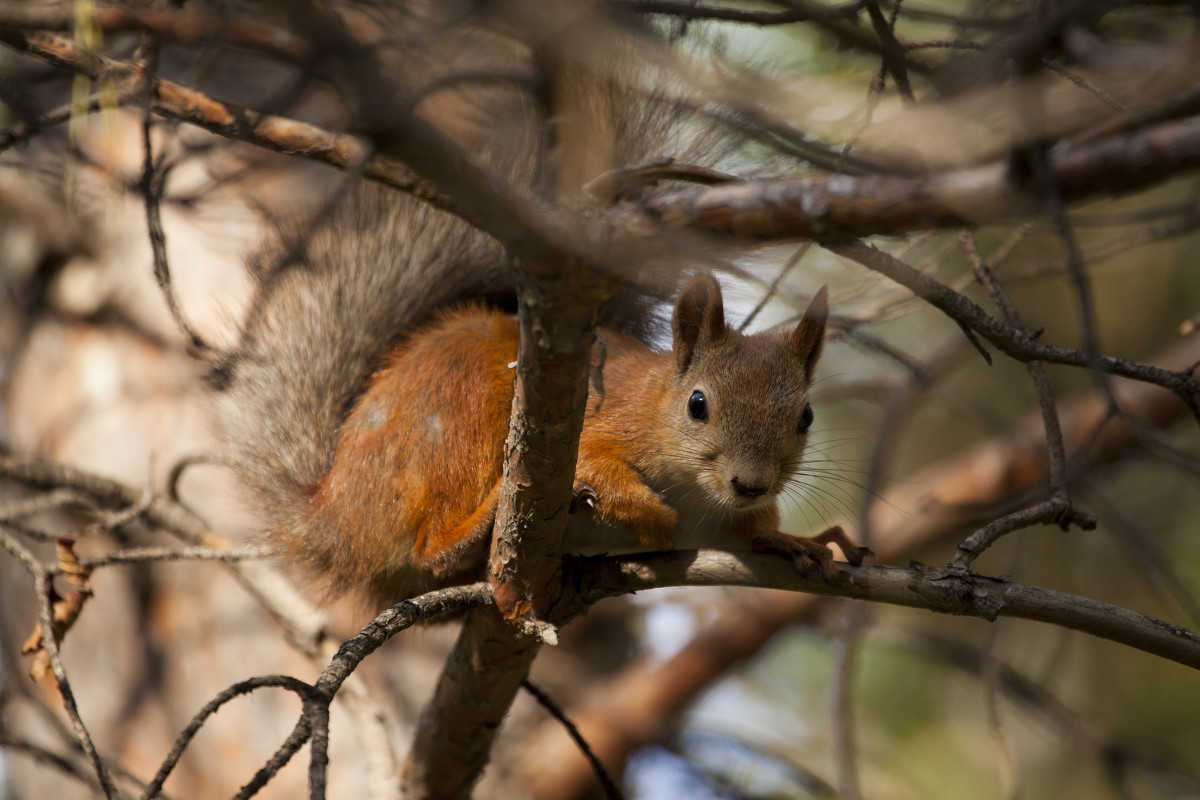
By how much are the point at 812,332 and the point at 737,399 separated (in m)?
0.30

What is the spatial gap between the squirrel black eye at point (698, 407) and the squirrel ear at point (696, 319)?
4.9 inches

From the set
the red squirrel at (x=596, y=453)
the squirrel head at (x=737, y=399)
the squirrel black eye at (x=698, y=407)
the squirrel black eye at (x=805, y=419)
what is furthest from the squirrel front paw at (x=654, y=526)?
the squirrel black eye at (x=805, y=419)

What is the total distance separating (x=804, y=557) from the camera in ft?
5.10

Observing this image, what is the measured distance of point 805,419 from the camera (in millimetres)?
1867

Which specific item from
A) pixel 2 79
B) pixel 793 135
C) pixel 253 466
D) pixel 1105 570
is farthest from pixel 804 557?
pixel 1105 570

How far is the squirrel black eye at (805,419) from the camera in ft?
6.09

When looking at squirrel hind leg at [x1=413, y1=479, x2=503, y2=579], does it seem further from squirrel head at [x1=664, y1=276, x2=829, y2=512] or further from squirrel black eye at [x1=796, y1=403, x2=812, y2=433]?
squirrel black eye at [x1=796, y1=403, x2=812, y2=433]

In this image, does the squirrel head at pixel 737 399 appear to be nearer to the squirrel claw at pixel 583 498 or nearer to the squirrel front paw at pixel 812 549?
the squirrel front paw at pixel 812 549

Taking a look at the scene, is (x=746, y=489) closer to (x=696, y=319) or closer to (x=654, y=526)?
(x=654, y=526)

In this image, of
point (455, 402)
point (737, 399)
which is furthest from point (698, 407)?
point (455, 402)

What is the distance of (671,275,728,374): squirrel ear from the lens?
1.91 meters

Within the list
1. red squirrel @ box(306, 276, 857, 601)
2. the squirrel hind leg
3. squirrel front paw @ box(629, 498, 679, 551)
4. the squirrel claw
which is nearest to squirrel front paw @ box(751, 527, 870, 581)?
red squirrel @ box(306, 276, 857, 601)

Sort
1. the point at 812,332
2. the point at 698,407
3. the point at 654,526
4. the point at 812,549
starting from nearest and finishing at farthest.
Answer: the point at 812,549, the point at 654,526, the point at 698,407, the point at 812,332

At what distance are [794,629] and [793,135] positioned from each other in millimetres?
2424
